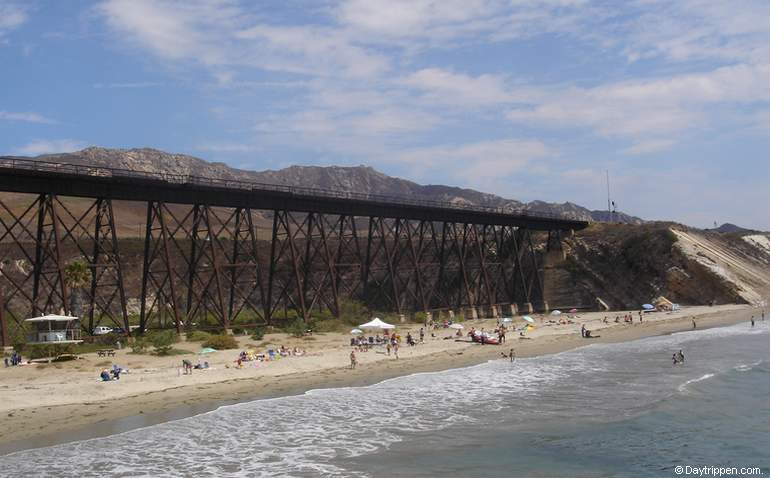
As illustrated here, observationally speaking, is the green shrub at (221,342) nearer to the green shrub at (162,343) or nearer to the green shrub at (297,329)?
the green shrub at (162,343)

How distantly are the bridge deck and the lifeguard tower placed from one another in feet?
22.9

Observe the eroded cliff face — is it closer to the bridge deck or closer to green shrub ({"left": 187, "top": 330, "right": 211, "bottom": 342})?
the bridge deck

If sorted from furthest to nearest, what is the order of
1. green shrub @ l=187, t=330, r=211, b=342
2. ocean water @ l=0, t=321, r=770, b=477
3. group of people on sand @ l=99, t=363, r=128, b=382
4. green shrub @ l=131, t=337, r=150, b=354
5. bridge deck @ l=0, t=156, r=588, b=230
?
1. green shrub @ l=187, t=330, r=211, b=342
2. bridge deck @ l=0, t=156, r=588, b=230
3. green shrub @ l=131, t=337, r=150, b=354
4. group of people on sand @ l=99, t=363, r=128, b=382
5. ocean water @ l=0, t=321, r=770, b=477

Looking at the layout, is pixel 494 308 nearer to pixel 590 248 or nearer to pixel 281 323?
pixel 590 248

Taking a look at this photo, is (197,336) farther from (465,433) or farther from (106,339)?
(465,433)

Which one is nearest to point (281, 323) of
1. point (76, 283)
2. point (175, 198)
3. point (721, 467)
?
point (175, 198)

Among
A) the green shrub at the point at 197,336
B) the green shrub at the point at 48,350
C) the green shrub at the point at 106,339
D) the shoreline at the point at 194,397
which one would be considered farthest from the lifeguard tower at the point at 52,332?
the shoreline at the point at 194,397

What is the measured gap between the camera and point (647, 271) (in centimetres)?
6525

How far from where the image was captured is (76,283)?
3419 centimetres

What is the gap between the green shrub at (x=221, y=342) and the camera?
1300 inches

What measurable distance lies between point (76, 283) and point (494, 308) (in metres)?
35.6

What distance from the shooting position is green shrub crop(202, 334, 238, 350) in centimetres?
3303

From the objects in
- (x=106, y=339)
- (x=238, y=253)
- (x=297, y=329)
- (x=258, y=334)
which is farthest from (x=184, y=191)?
(x=297, y=329)

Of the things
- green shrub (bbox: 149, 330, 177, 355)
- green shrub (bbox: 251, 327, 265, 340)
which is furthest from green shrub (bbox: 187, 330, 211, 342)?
green shrub (bbox: 149, 330, 177, 355)
